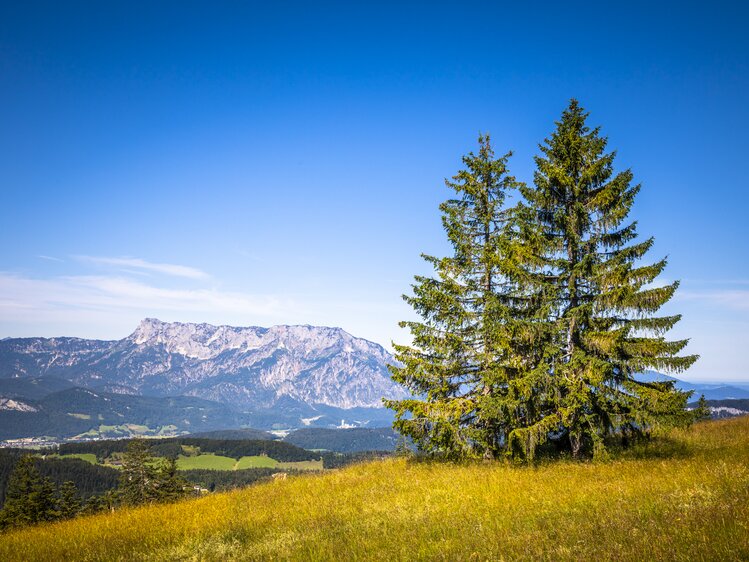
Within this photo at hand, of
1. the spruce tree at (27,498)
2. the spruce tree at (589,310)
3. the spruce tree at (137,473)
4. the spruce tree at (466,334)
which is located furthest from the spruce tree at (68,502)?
the spruce tree at (589,310)

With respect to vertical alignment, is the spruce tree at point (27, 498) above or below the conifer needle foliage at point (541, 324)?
below

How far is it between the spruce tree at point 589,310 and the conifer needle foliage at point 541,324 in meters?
0.04

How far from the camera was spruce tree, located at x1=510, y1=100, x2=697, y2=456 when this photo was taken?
12281 mm

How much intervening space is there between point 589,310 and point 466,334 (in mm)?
4203

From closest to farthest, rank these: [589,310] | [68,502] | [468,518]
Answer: [468,518]
[589,310]
[68,502]

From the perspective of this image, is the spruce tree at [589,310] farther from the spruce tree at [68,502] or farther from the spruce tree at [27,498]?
the spruce tree at [68,502]

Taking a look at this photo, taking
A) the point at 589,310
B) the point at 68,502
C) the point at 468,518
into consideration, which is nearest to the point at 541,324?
the point at 589,310

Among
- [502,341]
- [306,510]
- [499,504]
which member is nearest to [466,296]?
[502,341]

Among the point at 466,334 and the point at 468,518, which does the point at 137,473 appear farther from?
the point at 468,518

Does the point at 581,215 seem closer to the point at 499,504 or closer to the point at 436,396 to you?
the point at 436,396

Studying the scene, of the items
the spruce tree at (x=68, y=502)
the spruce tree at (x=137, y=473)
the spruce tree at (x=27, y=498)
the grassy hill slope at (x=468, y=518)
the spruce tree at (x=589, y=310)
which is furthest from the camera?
the spruce tree at (x=137, y=473)

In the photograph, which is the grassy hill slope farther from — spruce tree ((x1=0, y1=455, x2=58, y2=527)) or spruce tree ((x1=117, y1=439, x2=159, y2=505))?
spruce tree ((x1=0, y1=455, x2=58, y2=527))

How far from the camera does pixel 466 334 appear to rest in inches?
605

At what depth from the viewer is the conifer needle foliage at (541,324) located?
12461 millimetres
